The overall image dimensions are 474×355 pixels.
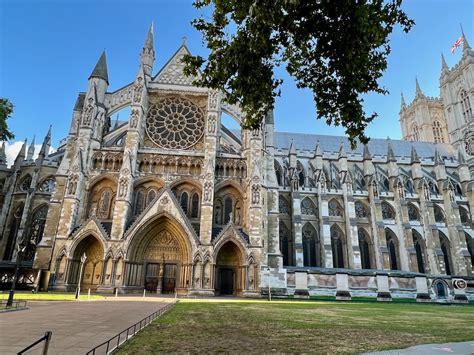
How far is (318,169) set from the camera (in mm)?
42125

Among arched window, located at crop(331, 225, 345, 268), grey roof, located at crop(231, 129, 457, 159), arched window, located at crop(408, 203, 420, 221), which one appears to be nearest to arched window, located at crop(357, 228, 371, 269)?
arched window, located at crop(331, 225, 345, 268)

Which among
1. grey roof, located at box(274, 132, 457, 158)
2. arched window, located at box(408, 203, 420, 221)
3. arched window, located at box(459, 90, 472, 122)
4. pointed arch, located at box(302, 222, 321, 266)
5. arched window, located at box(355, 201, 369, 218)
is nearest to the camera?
pointed arch, located at box(302, 222, 321, 266)

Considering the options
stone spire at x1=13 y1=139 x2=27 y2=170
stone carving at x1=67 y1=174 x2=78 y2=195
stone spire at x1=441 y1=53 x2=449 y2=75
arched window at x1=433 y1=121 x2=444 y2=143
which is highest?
stone spire at x1=441 y1=53 x2=449 y2=75

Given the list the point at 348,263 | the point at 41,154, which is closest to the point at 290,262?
the point at 348,263

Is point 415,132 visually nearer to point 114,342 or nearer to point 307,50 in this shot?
point 307,50

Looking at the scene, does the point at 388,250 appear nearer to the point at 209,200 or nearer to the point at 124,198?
the point at 209,200

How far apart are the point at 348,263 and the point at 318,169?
12.8 meters

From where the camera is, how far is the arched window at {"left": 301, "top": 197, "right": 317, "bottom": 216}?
132ft

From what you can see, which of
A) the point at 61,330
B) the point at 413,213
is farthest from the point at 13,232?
the point at 413,213

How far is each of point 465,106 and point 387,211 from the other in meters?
29.9

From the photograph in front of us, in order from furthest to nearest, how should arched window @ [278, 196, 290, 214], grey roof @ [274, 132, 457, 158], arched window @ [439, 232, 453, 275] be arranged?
grey roof @ [274, 132, 457, 158]
arched window @ [439, 232, 453, 275]
arched window @ [278, 196, 290, 214]

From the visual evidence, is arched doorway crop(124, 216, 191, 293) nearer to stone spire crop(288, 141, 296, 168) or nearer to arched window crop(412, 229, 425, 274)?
stone spire crop(288, 141, 296, 168)

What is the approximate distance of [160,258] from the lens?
25.7m

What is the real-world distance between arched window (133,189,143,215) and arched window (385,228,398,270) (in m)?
31.0
